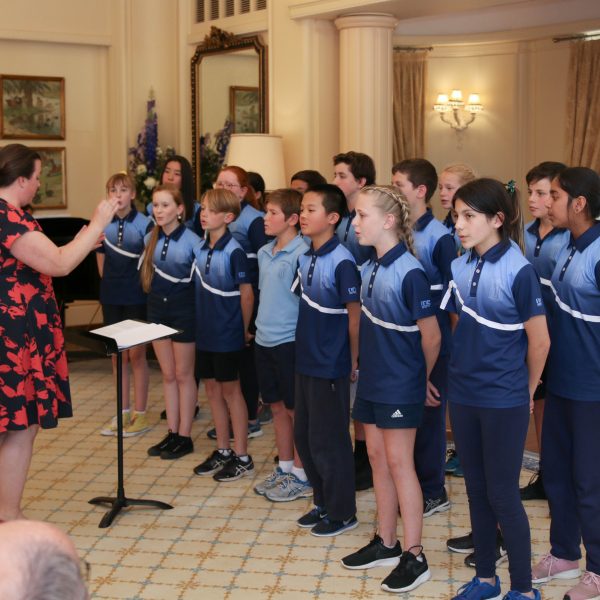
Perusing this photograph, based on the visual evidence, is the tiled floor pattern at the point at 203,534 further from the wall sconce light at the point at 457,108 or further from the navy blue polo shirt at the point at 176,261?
the wall sconce light at the point at 457,108

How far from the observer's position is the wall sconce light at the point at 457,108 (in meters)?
12.3

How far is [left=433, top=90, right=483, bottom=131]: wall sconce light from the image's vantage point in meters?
12.3

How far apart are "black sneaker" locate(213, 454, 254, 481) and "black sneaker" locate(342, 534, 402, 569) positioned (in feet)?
4.28

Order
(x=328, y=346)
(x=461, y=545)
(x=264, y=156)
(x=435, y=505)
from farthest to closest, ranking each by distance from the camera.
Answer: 1. (x=264, y=156)
2. (x=435, y=505)
3. (x=328, y=346)
4. (x=461, y=545)

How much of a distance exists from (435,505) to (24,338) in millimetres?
2083

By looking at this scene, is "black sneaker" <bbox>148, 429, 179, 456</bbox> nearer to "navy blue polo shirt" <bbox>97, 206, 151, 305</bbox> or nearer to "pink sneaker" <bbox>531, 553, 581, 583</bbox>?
"navy blue polo shirt" <bbox>97, 206, 151, 305</bbox>

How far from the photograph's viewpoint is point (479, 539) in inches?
147

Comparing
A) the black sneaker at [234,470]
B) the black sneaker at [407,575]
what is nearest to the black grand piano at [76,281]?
the black sneaker at [234,470]

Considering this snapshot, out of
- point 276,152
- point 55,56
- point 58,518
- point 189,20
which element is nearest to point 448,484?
point 58,518

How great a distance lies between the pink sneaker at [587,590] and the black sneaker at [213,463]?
2.25 metres

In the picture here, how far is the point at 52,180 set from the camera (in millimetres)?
9820

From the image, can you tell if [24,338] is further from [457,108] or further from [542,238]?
[457,108]

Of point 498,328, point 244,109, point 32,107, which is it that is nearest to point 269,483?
point 498,328

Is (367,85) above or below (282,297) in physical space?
above
